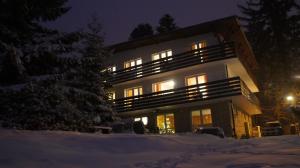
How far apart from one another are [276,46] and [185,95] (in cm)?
2570

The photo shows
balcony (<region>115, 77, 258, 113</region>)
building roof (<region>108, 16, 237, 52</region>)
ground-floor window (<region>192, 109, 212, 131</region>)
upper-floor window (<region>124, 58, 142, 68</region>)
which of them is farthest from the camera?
upper-floor window (<region>124, 58, 142, 68</region>)

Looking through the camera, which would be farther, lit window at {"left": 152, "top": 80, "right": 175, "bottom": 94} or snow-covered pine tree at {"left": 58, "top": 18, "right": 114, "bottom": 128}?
lit window at {"left": 152, "top": 80, "right": 175, "bottom": 94}

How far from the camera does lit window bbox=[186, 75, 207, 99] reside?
82.2ft

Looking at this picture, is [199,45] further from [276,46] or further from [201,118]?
[276,46]

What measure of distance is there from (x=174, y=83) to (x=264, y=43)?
2451 centimetres

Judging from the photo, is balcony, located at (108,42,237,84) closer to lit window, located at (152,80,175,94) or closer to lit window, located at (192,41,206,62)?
lit window, located at (192,41,206,62)

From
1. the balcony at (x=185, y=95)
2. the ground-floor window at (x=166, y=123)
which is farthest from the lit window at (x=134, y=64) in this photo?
the ground-floor window at (x=166, y=123)

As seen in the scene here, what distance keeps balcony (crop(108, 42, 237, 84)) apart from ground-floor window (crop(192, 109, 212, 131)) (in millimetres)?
3946

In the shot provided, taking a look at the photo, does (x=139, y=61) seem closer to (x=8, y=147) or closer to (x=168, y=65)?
(x=168, y=65)

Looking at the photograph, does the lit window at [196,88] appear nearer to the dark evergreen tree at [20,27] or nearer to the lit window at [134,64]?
the lit window at [134,64]

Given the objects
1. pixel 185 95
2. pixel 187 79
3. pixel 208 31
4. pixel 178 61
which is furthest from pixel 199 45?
pixel 185 95

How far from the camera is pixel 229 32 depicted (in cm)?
2702

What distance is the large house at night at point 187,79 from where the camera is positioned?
80.8ft

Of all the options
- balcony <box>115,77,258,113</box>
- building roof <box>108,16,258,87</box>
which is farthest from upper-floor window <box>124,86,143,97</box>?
building roof <box>108,16,258,87</box>
